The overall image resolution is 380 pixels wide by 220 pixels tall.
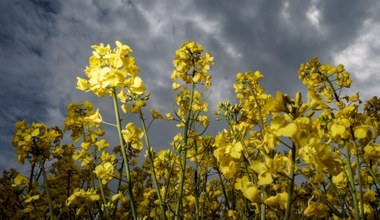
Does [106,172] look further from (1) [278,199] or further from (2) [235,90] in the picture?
(2) [235,90]

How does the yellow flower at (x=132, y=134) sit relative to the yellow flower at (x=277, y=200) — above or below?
above

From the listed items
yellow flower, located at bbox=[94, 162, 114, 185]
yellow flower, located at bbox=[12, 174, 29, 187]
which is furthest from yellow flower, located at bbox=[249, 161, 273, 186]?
yellow flower, located at bbox=[12, 174, 29, 187]

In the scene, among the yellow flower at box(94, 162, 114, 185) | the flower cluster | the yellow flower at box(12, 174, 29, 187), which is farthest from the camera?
the yellow flower at box(12, 174, 29, 187)

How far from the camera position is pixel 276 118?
1.40 metres

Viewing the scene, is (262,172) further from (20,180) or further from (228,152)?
(20,180)

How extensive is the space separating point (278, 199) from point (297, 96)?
53 centimetres

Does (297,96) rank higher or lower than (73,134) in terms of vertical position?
lower

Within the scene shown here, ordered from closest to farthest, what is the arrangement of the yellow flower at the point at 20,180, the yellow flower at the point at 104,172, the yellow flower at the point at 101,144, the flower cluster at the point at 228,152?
the flower cluster at the point at 228,152 < the yellow flower at the point at 104,172 < the yellow flower at the point at 20,180 < the yellow flower at the point at 101,144


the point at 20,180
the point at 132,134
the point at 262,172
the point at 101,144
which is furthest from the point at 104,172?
the point at 20,180

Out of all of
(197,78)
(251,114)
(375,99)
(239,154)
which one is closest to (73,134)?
(197,78)

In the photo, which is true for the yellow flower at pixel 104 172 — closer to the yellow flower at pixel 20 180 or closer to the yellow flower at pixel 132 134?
the yellow flower at pixel 132 134

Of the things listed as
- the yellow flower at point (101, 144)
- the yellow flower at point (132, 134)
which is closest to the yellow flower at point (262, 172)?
the yellow flower at point (132, 134)

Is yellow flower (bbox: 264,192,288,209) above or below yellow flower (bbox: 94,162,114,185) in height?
below

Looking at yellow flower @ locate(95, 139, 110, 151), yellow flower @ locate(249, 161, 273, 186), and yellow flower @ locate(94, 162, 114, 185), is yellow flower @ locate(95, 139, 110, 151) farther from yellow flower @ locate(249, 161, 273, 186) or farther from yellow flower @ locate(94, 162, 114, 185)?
yellow flower @ locate(249, 161, 273, 186)
